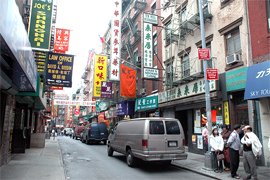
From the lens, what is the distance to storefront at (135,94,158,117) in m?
17.6

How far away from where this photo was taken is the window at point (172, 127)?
8.85 meters

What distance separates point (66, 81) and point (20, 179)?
800 centimetres

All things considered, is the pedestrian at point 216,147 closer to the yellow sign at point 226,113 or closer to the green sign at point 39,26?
the yellow sign at point 226,113

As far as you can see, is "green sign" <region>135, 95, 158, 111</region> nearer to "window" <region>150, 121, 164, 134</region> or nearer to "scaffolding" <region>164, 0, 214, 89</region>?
"scaffolding" <region>164, 0, 214, 89</region>

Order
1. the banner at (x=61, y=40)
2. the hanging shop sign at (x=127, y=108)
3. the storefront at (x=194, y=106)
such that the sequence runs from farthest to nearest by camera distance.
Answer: the hanging shop sign at (x=127, y=108)
the banner at (x=61, y=40)
the storefront at (x=194, y=106)

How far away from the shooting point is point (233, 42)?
10945mm

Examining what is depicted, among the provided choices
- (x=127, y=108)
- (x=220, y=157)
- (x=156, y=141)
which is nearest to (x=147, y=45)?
(x=127, y=108)

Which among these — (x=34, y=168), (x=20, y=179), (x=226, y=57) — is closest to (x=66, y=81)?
(x=34, y=168)

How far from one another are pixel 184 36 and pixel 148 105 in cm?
658

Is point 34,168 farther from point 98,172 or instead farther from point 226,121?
point 226,121

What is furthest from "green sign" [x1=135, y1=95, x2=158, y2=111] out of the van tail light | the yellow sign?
the van tail light

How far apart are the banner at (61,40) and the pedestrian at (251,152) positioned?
14.9 meters

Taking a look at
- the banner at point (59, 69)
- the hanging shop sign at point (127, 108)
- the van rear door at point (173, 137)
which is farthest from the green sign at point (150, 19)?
the hanging shop sign at point (127, 108)

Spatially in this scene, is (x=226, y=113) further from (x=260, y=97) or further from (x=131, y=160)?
(x=131, y=160)
